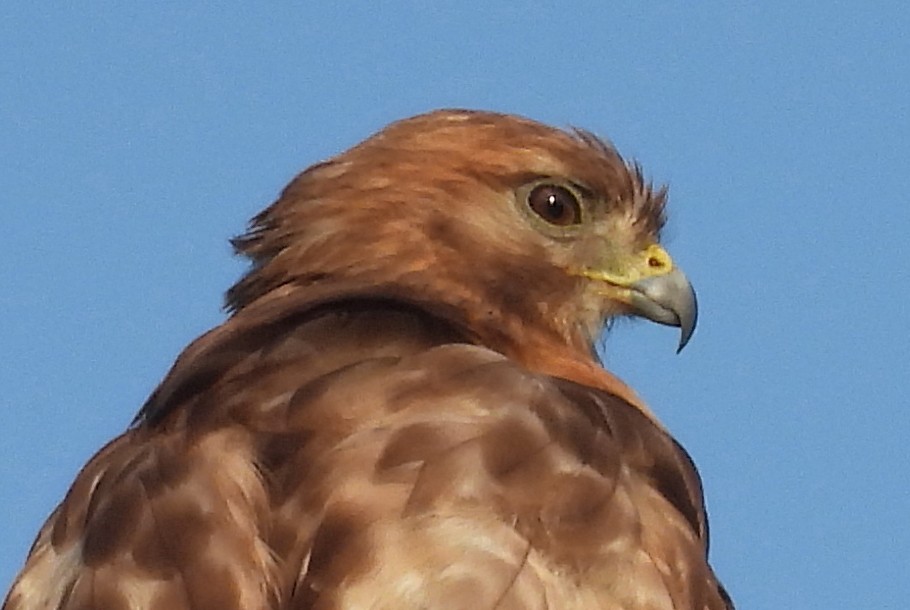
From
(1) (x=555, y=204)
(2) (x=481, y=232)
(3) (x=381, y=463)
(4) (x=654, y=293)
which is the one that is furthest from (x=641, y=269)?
(3) (x=381, y=463)

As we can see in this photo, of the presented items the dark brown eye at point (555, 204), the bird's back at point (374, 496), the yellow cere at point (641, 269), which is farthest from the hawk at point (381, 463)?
the yellow cere at point (641, 269)

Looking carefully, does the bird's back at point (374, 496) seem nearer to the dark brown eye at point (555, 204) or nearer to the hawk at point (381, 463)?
the hawk at point (381, 463)

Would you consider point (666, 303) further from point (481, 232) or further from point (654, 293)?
point (481, 232)

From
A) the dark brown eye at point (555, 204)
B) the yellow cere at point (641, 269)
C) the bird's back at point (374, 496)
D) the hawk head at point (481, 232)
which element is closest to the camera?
the bird's back at point (374, 496)

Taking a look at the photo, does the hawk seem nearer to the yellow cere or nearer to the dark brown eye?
the dark brown eye

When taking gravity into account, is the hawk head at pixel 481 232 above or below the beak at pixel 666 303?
above

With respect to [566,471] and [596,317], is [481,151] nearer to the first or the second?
[596,317]

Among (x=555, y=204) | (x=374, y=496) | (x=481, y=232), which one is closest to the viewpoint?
(x=374, y=496)
